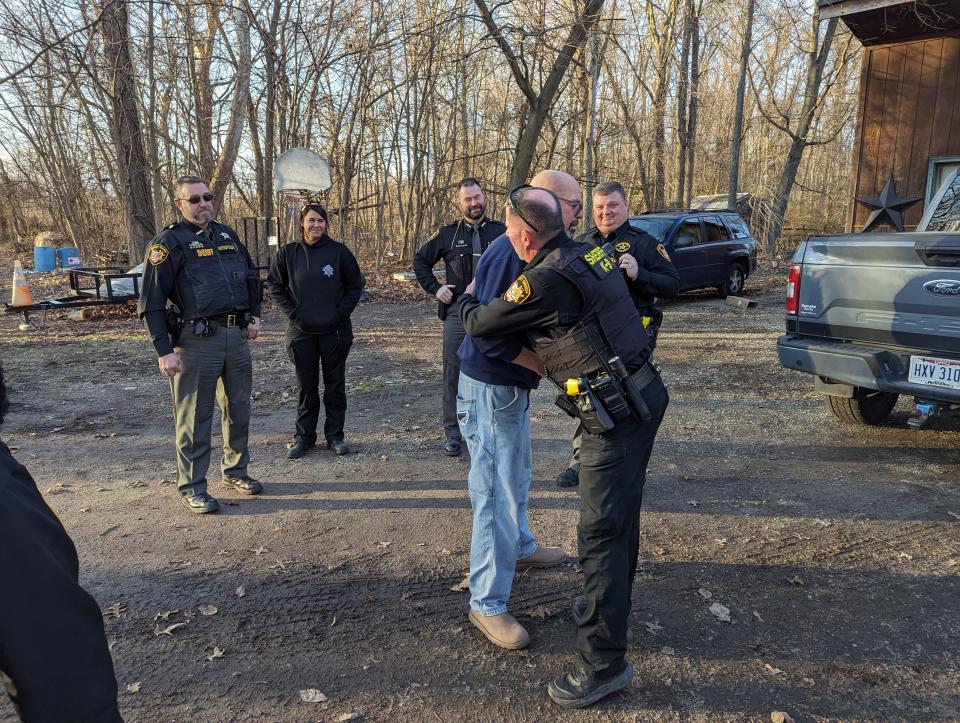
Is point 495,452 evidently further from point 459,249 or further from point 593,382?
point 459,249

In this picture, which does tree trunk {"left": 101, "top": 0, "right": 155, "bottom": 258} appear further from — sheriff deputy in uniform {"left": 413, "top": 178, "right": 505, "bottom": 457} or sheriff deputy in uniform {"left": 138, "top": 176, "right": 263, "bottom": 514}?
sheriff deputy in uniform {"left": 413, "top": 178, "right": 505, "bottom": 457}

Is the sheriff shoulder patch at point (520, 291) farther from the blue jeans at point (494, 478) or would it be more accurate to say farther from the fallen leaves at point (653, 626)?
the fallen leaves at point (653, 626)

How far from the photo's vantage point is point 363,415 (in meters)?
6.40

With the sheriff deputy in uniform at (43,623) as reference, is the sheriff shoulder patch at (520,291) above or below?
above

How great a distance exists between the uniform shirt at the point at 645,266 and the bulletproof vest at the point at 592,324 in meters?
1.72

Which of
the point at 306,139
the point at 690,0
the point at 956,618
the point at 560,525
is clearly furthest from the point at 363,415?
the point at 690,0

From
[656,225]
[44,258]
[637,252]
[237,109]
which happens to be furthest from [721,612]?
[44,258]

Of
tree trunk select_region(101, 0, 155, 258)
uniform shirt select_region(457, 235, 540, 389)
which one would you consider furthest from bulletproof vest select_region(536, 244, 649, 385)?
tree trunk select_region(101, 0, 155, 258)

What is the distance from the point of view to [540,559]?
358 centimetres

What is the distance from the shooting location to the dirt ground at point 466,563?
2648mm

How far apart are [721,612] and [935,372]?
8.10ft

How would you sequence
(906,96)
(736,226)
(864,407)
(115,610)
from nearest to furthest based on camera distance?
(115,610), (864,407), (906,96), (736,226)

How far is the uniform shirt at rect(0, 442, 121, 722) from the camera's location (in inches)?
39.6

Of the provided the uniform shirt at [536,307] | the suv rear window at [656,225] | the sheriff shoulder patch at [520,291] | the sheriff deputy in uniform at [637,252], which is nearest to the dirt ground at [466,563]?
the sheriff deputy in uniform at [637,252]
